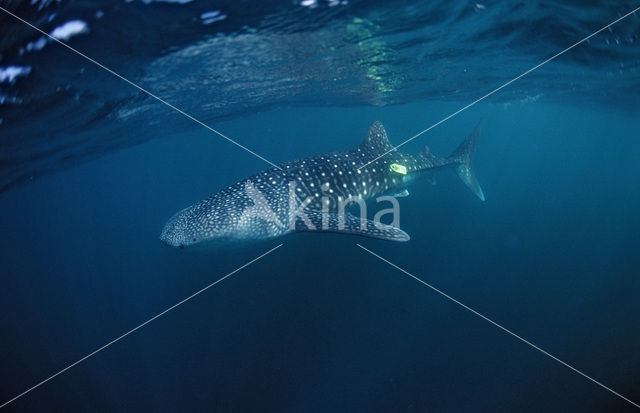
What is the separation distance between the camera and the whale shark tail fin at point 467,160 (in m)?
11.7

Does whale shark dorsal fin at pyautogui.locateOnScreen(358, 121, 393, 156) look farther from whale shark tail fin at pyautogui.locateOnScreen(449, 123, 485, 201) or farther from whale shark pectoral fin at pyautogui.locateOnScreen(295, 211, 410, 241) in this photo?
whale shark tail fin at pyautogui.locateOnScreen(449, 123, 485, 201)

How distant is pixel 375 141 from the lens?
30.8ft

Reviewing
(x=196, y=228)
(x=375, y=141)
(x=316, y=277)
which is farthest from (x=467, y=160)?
(x=196, y=228)

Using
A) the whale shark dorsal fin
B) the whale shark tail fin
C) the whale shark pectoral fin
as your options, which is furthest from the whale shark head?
the whale shark tail fin

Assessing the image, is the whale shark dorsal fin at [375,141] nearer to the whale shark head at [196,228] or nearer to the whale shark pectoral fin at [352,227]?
the whale shark pectoral fin at [352,227]

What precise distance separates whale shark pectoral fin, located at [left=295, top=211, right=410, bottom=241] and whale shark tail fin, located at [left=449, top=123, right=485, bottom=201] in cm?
709

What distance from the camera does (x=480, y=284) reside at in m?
13.0

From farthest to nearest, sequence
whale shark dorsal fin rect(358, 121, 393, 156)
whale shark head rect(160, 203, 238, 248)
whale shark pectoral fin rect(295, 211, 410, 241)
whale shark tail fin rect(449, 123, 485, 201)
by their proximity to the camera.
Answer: whale shark tail fin rect(449, 123, 485, 201) → whale shark dorsal fin rect(358, 121, 393, 156) → whale shark head rect(160, 203, 238, 248) → whale shark pectoral fin rect(295, 211, 410, 241)

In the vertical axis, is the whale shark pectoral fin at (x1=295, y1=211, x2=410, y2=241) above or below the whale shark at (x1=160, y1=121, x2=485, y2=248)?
below

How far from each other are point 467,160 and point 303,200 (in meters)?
7.82

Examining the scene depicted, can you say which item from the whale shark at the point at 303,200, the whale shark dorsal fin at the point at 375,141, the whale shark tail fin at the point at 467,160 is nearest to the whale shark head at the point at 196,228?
the whale shark at the point at 303,200

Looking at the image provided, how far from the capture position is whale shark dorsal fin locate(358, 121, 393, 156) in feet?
30.2

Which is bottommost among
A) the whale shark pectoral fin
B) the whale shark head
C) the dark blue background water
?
the dark blue background water

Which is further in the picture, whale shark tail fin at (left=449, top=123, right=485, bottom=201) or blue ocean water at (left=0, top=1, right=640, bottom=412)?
whale shark tail fin at (left=449, top=123, right=485, bottom=201)
